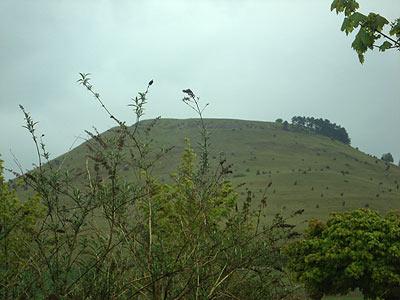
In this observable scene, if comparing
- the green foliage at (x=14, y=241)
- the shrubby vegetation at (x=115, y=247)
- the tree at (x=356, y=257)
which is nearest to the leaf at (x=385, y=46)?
the shrubby vegetation at (x=115, y=247)

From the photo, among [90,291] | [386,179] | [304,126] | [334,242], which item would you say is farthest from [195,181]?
[304,126]

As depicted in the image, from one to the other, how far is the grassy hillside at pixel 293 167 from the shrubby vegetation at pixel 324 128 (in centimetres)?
783

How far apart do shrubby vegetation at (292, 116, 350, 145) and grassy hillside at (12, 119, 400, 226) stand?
7.83 meters

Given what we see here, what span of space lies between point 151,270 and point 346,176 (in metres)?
102

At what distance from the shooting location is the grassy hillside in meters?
75.2

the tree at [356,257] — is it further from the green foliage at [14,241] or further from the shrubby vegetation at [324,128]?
the shrubby vegetation at [324,128]

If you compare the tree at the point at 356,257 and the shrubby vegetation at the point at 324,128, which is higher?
the shrubby vegetation at the point at 324,128

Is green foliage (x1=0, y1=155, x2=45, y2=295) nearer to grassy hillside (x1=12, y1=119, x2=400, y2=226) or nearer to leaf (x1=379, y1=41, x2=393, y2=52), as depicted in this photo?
leaf (x1=379, y1=41, x2=393, y2=52)

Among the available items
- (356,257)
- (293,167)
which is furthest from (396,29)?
(293,167)

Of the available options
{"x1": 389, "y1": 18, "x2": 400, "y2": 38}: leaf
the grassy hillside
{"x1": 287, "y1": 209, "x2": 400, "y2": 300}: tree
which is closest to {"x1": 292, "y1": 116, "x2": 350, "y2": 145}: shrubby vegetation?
the grassy hillside

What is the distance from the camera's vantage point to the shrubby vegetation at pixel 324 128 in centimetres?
14788

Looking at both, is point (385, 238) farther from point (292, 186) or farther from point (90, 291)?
point (292, 186)

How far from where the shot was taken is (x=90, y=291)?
8.79 ft

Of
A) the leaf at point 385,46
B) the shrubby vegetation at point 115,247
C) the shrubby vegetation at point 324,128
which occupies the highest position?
the shrubby vegetation at point 324,128
